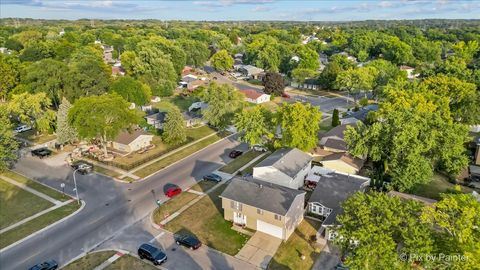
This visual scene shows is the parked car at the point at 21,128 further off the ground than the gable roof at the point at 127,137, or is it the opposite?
the gable roof at the point at 127,137

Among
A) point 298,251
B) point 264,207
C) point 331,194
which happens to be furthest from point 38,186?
point 331,194

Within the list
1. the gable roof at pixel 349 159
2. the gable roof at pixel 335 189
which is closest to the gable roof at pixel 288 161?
the gable roof at pixel 335 189

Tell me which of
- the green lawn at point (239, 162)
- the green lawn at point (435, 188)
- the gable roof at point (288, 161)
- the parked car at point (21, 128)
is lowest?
the green lawn at point (435, 188)

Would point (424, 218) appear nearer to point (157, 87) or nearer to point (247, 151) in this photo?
point (247, 151)

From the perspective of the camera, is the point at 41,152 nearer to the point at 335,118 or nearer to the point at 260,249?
the point at 260,249

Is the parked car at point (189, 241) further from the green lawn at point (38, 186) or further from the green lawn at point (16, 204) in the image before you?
the green lawn at point (16, 204)
